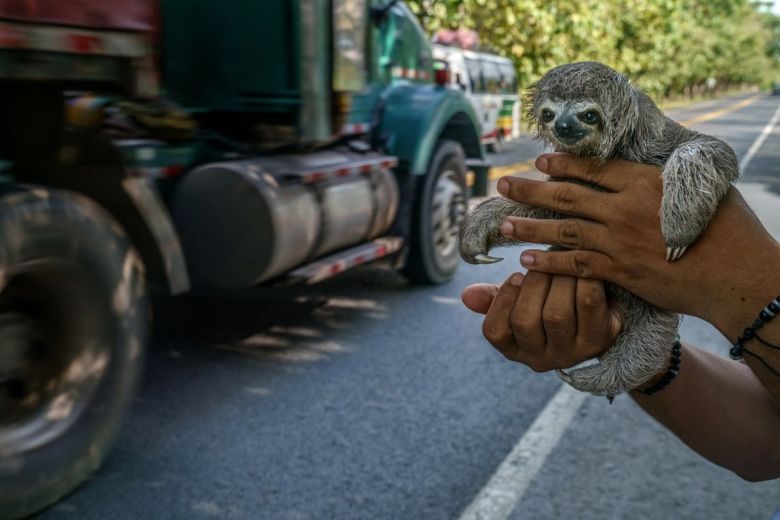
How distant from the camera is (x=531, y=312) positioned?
168 cm

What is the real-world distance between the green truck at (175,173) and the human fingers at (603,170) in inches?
93.6

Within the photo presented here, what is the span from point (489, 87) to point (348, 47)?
48.2 feet

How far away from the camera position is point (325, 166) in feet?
18.9

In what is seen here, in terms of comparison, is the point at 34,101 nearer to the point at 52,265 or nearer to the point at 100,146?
the point at 100,146

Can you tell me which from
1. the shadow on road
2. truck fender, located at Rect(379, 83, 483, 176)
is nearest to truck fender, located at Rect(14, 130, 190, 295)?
the shadow on road

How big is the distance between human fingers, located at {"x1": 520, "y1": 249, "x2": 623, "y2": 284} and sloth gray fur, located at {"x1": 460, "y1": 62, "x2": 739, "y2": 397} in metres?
0.10

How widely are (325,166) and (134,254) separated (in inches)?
80.9

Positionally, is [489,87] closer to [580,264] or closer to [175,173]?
[175,173]

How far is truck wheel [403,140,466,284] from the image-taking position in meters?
7.09

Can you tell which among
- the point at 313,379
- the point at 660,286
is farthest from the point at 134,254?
the point at 660,286

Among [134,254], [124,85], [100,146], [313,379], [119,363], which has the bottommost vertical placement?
[313,379]

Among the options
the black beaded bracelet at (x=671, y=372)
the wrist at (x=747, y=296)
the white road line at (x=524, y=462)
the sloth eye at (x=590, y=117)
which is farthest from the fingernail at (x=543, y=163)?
the white road line at (x=524, y=462)

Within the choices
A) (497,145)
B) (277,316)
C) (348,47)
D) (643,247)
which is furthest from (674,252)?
(497,145)

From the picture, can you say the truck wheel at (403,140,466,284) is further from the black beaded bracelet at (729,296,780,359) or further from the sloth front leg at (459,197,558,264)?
the black beaded bracelet at (729,296,780,359)
